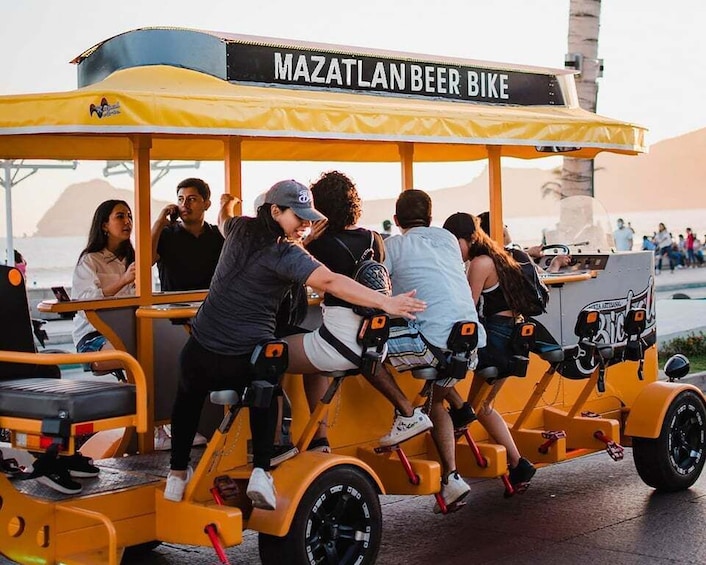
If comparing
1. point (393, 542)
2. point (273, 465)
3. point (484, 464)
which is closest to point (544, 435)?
point (484, 464)

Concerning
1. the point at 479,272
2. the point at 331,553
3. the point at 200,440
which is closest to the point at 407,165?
the point at 479,272

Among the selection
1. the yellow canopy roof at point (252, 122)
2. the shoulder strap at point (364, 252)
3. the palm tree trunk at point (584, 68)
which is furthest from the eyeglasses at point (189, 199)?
the palm tree trunk at point (584, 68)

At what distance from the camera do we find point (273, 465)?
546 centimetres

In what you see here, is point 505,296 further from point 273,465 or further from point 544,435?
point 273,465

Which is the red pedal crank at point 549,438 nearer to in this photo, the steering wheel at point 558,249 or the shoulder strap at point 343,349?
the steering wheel at point 558,249

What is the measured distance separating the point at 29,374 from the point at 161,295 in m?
1.08

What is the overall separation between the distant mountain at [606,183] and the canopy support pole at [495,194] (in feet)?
0.27

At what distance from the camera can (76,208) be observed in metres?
7.32

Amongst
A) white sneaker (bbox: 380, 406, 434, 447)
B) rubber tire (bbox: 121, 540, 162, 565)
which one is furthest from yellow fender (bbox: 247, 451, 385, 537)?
rubber tire (bbox: 121, 540, 162, 565)

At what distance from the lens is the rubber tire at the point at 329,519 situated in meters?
5.25

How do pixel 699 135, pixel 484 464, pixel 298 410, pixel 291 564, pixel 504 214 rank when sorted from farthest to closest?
pixel 699 135, pixel 504 214, pixel 484 464, pixel 298 410, pixel 291 564

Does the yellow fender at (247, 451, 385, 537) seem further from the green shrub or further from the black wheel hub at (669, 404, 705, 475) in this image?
the green shrub

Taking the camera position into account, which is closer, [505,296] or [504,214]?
[505,296]

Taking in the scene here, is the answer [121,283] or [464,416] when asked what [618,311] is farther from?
[121,283]
